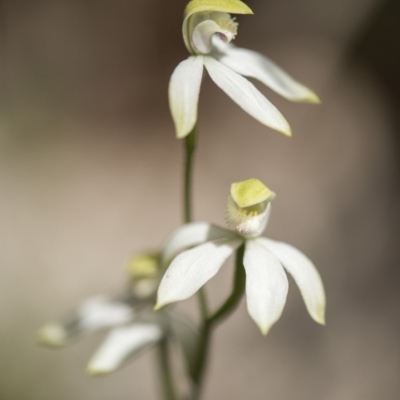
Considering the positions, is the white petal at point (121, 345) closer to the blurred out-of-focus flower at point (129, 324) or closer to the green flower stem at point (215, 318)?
the blurred out-of-focus flower at point (129, 324)

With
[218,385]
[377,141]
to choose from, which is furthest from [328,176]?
[218,385]

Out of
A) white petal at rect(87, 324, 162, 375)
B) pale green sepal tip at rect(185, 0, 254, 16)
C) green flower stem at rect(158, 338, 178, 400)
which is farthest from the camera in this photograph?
green flower stem at rect(158, 338, 178, 400)

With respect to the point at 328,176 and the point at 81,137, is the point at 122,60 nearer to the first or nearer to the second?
the point at 81,137

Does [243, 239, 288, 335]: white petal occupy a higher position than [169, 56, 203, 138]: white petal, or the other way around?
[169, 56, 203, 138]: white petal

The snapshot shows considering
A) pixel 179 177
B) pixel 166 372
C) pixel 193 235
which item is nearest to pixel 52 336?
pixel 166 372

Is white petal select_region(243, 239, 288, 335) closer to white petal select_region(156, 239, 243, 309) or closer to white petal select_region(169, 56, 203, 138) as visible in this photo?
white petal select_region(156, 239, 243, 309)

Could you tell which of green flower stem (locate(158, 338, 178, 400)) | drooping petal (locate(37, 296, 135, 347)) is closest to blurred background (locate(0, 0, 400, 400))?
drooping petal (locate(37, 296, 135, 347))
